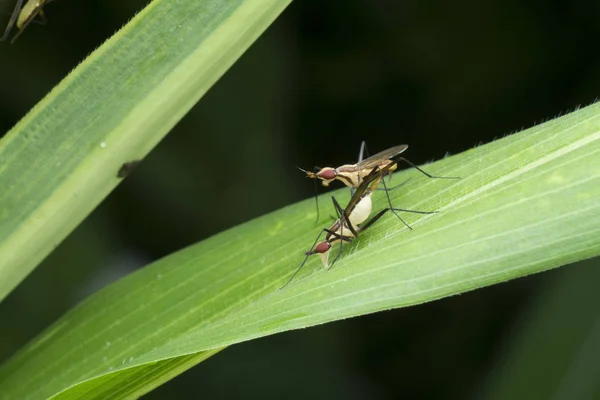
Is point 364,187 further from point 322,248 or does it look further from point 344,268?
point 344,268

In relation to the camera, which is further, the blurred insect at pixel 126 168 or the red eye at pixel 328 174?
the red eye at pixel 328 174

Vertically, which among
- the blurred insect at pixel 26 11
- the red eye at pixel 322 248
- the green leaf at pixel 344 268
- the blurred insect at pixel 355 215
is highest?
the blurred insect at pixel 26 11

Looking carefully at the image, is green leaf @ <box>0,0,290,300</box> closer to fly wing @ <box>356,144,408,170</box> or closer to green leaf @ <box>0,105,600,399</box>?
green leaf @ <box>0,105,600,399</box>

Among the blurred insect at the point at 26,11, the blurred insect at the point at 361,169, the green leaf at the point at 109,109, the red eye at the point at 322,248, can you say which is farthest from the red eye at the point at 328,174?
the blurred insect at the point at 26,11

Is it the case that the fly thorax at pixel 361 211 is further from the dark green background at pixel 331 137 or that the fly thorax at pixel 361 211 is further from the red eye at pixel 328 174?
the dark green background at pixel 331 137

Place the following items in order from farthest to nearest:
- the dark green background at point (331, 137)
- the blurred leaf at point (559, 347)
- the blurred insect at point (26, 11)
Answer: the dark green background at point (331, 137), the blurred leaf at point (559, 347), the blurred insect at point (26, 11)
